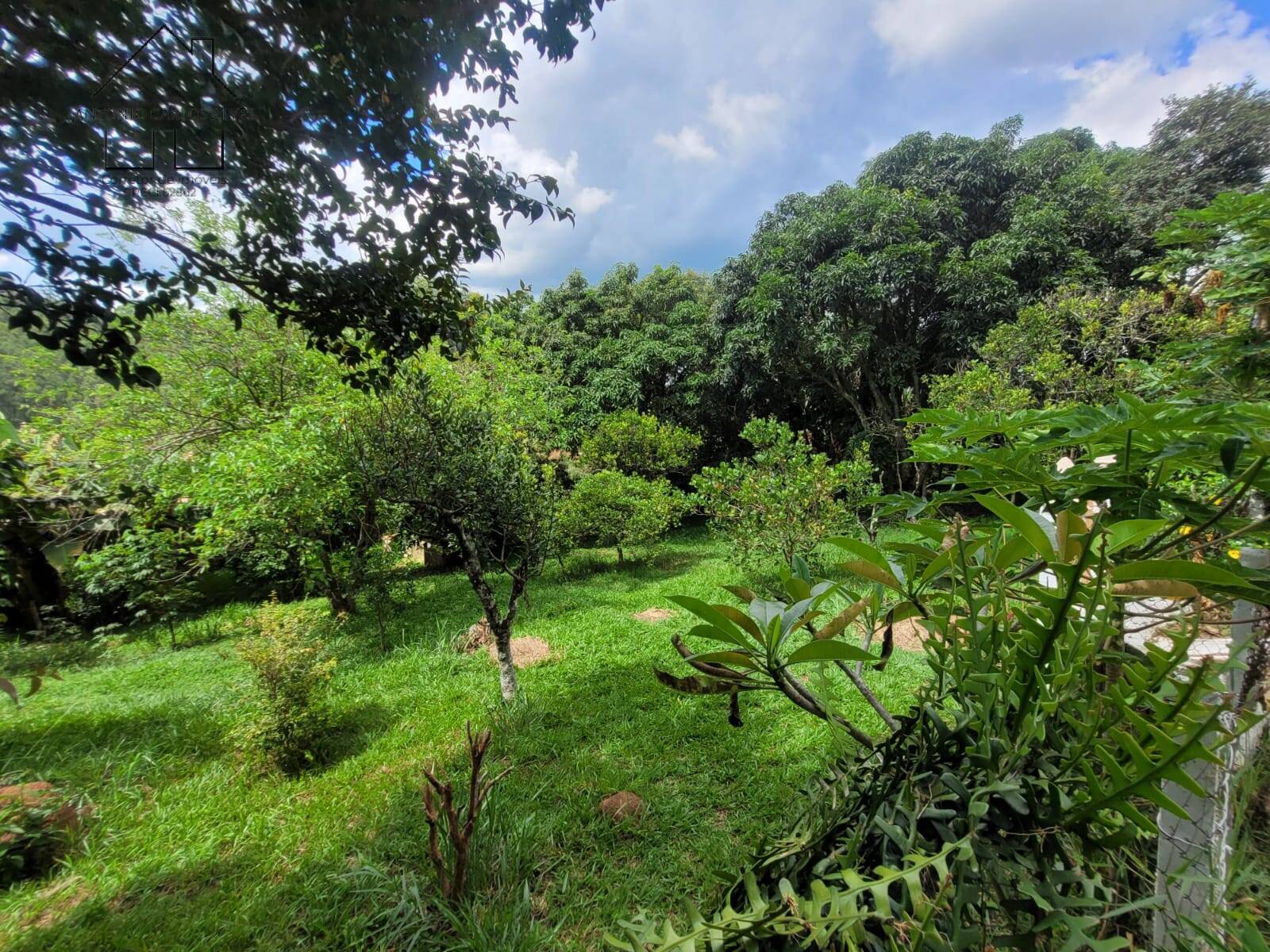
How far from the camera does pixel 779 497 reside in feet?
19.6

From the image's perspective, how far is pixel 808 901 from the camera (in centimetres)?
29

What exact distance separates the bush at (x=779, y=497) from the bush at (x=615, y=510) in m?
1.23

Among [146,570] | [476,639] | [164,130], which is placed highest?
[164,130]

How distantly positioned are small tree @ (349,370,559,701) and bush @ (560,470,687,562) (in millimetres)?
3691

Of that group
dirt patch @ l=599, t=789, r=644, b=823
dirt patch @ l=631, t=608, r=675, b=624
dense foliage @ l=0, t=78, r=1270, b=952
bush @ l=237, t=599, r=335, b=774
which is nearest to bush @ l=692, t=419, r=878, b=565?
dense foliage @ l=0, t=78, r=1270, b=952

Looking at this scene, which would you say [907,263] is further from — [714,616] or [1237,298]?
[714,616]

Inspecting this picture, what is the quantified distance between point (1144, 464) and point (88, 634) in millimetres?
9779

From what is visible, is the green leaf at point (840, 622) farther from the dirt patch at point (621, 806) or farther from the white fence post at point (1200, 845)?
the dirt patch at point (621, 806)

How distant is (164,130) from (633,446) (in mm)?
8357

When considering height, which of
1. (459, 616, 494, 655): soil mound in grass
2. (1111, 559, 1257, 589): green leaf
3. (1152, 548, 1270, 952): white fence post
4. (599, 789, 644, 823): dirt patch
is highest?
(1111, 559, 1257, 589): green leaf

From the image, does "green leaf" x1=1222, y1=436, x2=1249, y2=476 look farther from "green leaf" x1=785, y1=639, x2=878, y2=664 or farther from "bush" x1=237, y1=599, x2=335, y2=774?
"bush" x1=237, y1=599, x2=335, y2=774

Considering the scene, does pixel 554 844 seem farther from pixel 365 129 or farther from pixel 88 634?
pixel 88 634

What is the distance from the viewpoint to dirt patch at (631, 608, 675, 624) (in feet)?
18.2

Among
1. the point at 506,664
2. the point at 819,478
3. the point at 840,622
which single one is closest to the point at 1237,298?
the point at 840,622
